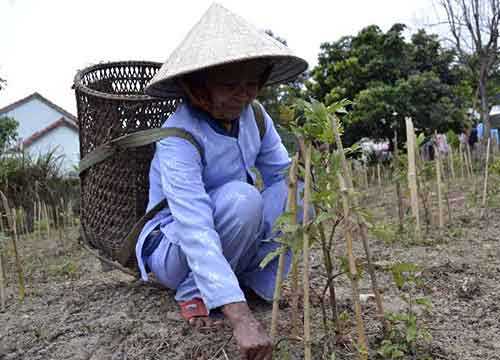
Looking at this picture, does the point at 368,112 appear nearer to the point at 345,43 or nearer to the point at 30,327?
the point at 345,43

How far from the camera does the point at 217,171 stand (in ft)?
6.21

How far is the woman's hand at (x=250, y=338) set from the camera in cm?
126

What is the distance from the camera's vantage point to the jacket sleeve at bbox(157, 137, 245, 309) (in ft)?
4.69

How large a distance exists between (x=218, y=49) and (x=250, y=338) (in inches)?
35.8

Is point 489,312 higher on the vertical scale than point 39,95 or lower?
lower

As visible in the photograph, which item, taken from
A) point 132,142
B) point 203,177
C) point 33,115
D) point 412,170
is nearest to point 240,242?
point 203,177

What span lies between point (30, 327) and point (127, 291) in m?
0.47

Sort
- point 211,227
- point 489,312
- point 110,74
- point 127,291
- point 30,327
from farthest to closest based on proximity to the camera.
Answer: point 110,74 < point 127,291 < point 30,327 < point 489,312 < point 211,227

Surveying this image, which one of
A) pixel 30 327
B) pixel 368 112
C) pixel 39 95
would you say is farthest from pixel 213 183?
pixel 39 95

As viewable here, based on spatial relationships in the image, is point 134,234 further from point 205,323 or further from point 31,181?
point 31,181

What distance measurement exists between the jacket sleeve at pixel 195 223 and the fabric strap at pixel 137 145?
0.10ft

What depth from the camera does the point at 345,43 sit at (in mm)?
11547

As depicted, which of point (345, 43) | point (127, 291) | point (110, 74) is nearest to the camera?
point (127, 291)

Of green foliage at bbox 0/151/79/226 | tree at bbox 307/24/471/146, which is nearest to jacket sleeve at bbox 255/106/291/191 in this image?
green foliage at bbox 0/151/79/226
